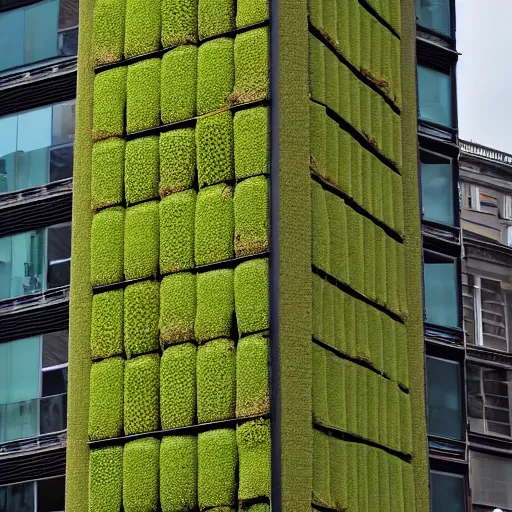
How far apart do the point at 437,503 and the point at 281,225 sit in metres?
13.8

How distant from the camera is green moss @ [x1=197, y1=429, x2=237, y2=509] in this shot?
142ft

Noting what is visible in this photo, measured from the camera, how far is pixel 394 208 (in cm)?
5206

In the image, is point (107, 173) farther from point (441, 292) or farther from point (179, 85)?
point (441, 292)

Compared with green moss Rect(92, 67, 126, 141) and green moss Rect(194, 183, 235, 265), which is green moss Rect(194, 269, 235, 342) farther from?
green moss Rect(92, 67, 126, 141)

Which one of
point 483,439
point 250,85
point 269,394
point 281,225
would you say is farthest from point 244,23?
point 483,439

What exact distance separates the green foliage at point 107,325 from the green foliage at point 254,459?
5.55m

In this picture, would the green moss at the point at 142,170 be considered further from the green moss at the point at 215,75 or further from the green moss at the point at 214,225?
the green moss at the point at 214,225

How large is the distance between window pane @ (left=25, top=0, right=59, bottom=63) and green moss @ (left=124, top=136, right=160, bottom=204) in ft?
26.7

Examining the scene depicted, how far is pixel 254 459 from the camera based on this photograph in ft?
141

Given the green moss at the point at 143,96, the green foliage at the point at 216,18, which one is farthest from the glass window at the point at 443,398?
the green foliage at the point at 216,18

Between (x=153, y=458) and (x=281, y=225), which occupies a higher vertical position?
(x=281, y=225)

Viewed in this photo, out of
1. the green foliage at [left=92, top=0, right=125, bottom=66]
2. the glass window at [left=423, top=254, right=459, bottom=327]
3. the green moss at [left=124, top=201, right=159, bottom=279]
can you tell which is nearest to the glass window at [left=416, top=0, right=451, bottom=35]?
the glass window at [left=423, top=254, right=459, bottom=327]

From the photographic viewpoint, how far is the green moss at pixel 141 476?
1763 inches

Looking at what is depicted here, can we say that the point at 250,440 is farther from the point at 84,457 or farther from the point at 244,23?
the point at 244,23
